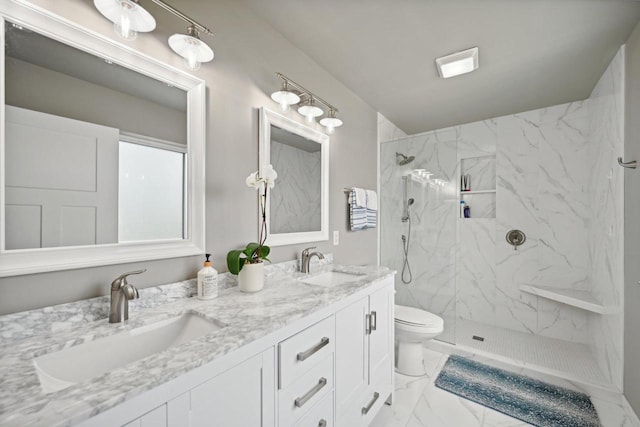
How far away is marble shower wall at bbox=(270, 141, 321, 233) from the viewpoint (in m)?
1.73

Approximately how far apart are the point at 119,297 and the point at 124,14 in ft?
3.23

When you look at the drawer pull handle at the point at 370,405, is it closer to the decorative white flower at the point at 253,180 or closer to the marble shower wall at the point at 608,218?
the decorative white flower at the point at 253,180

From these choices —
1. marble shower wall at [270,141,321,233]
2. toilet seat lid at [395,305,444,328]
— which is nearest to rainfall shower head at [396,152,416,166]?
marble shower wall at [270,141,321,233]

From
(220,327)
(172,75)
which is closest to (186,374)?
(220,327)

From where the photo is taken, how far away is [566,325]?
2795 millimetres

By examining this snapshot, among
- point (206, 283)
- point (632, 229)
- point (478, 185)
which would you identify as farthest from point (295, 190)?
point (478, 185)

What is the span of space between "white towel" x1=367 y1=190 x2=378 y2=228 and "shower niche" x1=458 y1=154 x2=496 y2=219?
Result: 1.29m

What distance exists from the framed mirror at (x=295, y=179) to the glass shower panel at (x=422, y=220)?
104 cm

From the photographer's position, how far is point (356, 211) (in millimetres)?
2375

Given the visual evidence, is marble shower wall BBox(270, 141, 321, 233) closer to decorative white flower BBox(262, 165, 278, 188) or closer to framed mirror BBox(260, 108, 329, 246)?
framed mirror BBox(260, 108, 329, 246)

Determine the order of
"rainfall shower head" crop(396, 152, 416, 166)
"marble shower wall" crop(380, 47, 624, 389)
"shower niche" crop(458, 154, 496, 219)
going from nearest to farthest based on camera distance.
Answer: "marble shower wall" crop(380, 47, 624, 389)
"rainfall shower head" crop(396, 152, 416, 166)
"shower niche" crop(458, 154, 496, 219)

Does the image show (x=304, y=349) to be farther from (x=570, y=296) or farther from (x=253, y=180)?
(x=570, y=296)

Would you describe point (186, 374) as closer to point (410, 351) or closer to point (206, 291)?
point (206, 291)

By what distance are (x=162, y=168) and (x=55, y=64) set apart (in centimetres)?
44
